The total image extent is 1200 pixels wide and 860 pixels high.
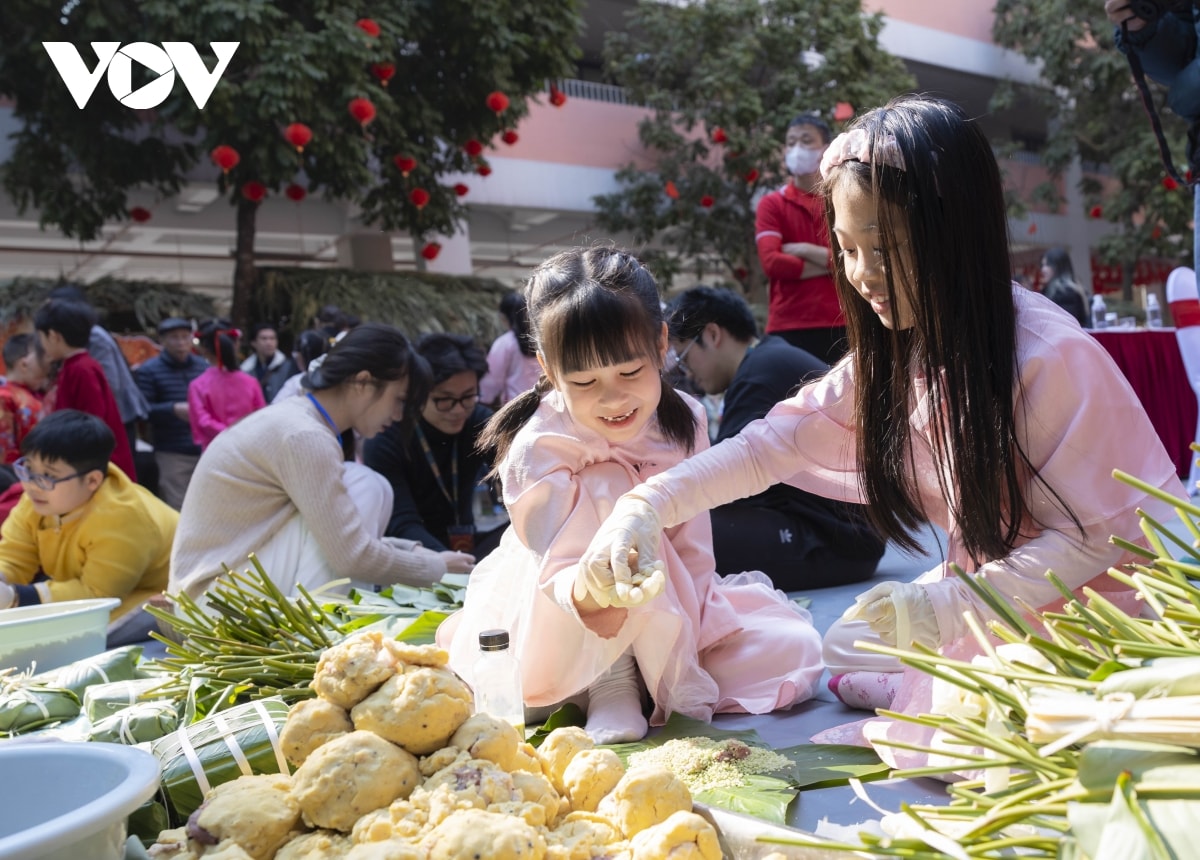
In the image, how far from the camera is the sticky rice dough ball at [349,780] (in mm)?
1006

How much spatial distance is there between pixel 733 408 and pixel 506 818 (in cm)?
254

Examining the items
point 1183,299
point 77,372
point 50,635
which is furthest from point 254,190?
point 50,635

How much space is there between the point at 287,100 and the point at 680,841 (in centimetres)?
867

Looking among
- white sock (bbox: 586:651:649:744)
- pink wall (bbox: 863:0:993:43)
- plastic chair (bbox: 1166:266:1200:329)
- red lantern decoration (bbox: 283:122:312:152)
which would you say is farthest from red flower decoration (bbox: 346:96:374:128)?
pink wall (bbox: 863:0:993:43)

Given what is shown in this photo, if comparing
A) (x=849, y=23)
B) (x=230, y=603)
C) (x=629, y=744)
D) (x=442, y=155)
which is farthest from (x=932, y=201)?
(x=849, y=23)

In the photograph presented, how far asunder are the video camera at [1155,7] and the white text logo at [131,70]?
7.43 metres

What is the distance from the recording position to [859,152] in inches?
61.0

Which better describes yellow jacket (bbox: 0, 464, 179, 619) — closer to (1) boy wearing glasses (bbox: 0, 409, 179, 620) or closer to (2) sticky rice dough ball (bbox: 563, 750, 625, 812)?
(1) boy wearing glasses (bbox: 0, 409, 179, 620)

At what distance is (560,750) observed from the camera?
3.77ft

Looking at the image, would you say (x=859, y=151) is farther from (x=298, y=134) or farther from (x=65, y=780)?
(x=298, y=134)

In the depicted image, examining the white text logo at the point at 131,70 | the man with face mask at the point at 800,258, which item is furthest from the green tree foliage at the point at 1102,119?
the white text logo at the point at 131,70

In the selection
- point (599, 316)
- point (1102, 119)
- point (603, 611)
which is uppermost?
point (1102, 119)

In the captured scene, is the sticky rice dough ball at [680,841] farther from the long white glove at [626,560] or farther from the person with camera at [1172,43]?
the person with camera at [1172,43]

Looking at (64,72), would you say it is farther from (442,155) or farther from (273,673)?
(273,673)
